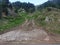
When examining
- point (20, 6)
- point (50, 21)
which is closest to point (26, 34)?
point (50, 21)

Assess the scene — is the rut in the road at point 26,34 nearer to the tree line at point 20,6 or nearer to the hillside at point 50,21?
the hillside at point 50,21

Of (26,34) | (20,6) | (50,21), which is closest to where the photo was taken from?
(26,34)

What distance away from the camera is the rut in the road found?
25719 millimetres

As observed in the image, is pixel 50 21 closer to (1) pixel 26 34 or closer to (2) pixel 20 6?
(1) pixel 26 34

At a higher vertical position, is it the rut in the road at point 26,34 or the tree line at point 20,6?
the tree line at point 20,6

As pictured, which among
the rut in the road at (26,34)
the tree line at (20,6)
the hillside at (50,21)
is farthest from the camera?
the tree line at (20,6)

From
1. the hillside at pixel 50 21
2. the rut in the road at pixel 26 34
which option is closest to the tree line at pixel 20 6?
the hillside at pixel 50 21

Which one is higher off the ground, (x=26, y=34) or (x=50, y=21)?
(x=50, y=21)

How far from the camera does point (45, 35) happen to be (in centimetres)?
2650

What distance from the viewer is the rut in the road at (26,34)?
84.4ft

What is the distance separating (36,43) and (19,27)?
4891 millimetres

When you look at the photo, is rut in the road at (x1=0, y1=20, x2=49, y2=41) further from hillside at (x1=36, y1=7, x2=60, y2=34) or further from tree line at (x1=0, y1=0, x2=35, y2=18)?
tree line at (x1=0, y1=0, x2=35, y2=18)

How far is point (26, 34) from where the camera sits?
26344 mm

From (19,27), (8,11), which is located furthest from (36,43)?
(8,11)
